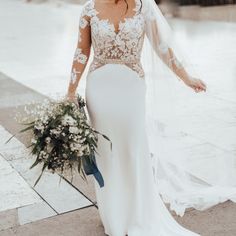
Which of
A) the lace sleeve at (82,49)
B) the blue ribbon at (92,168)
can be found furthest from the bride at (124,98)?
the blue ribbon at (92,168)

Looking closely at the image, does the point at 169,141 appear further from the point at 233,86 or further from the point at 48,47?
the point at 48,47

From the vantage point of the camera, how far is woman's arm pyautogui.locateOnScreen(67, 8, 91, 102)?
373cm

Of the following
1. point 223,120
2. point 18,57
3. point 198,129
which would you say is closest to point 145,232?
point 198,129

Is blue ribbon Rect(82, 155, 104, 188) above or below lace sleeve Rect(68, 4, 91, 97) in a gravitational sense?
below

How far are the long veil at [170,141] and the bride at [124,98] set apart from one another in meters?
0.02

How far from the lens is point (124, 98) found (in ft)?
12.4

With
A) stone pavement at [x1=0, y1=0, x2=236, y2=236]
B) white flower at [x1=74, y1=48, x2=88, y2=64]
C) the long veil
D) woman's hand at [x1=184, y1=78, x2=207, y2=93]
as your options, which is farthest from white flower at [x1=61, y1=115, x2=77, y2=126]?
woman's hand at [x1=184, y1=78, x2=207, y2=93]

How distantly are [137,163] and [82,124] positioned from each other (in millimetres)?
611

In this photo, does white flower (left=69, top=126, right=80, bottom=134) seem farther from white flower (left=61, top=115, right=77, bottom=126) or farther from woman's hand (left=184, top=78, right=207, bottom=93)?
woman's hand (left=184, top=78, right=207, bottom=93)

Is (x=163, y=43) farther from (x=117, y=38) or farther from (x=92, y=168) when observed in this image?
(x=92, y=168)

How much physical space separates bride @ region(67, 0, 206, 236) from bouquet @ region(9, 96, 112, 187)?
26 cm

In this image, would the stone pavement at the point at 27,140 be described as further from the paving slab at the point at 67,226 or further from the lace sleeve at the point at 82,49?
the lace sleeve at the point at 82,49

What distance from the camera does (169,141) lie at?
16.0 ft

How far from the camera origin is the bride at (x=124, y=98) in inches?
144
